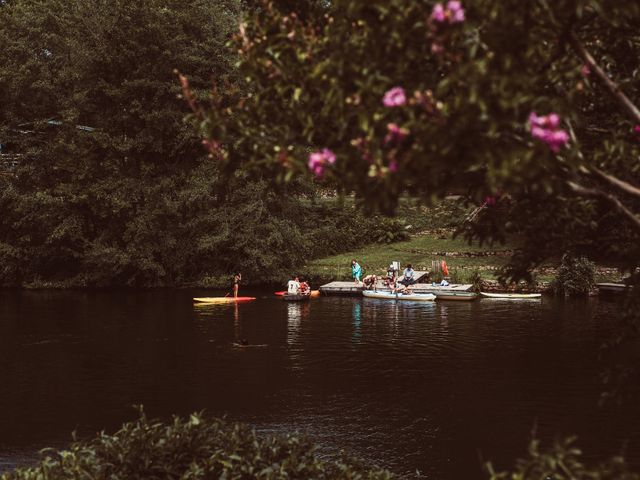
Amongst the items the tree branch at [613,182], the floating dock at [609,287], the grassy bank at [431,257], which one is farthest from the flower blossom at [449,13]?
the grassy bank at [431,257]

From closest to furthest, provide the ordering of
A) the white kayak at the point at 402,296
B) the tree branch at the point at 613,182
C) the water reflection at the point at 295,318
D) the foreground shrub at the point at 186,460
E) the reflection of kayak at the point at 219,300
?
1. the tree branch at the point at 613,182
2. the foreground shrub at the point at 186,460
3. the water reflection at the point at 295,318
4. the reflection of kayak at the point at 219,300
5. the white kayak at the point at 402,296

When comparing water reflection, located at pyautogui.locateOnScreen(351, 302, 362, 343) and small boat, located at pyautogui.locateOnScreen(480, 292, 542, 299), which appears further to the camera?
small boat, located at pyautogui.locateOnScreen(480, 292, 542, 299)

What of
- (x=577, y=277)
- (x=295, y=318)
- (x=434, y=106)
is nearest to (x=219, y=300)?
(x=295, y=318)

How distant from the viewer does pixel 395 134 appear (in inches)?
227

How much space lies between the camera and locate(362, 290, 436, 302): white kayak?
146 feet

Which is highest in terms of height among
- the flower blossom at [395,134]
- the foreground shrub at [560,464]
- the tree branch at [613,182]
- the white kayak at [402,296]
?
the flower blossom at [395,134]

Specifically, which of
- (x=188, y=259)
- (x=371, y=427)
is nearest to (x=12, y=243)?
(x=188, y=259)

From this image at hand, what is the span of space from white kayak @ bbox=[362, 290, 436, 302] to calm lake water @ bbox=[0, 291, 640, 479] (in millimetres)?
3041

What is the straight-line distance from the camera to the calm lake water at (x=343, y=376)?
61.1ft

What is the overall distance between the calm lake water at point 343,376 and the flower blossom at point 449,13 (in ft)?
28.5

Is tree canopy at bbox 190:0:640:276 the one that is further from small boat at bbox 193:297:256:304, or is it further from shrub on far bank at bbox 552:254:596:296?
shrub on far bank at bbox 552:254:596:296

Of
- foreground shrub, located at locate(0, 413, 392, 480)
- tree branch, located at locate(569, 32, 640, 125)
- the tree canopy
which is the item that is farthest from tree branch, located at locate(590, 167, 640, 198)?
foreground shrub, located at locate(0, 413, 392, 480)

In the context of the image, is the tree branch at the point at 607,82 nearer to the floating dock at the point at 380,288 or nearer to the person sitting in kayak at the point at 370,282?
the floating dock at the point at 380,288

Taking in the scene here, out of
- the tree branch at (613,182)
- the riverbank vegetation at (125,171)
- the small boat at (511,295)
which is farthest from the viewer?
the riverbank vegetation at (125,171)
